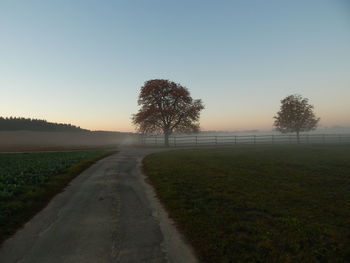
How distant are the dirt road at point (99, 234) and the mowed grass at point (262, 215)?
23.0 inches

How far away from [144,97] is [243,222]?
40378mm

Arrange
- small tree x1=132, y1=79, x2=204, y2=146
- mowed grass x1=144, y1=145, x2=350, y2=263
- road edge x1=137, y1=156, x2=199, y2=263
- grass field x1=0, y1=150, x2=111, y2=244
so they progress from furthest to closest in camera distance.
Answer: small tree x1=132, y1=79, x2=204, y2=146 < grass field x1=0, y1=150, x2=111, y2=244 < mowed grass x1=144, y1=145, x2=350, y2=263 < road edge x1=137, y1=156, x2=199, y2=263

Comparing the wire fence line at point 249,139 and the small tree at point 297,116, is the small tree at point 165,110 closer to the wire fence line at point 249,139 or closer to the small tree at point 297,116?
Answer: the wire fence line at point 249,139

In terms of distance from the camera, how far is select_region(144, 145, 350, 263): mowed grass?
4676mm

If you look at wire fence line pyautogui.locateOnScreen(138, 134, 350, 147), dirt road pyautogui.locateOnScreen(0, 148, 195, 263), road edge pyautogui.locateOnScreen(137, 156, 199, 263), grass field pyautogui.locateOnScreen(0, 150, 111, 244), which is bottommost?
road edge pyautogui.locateOnScreen(137, 156, 199, 263)

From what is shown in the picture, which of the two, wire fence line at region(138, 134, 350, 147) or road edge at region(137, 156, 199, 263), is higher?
wire fence line at region(138, 134, 350, 147)

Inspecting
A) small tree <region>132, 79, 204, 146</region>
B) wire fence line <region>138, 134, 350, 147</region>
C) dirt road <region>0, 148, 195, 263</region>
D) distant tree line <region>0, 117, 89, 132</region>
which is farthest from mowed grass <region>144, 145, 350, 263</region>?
distant tree line <region>0, 117, 89, 132</region>

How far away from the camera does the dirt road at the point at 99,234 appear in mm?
4578

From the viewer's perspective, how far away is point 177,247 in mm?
4926

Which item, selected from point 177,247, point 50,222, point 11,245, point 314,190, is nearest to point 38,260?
point 11,245

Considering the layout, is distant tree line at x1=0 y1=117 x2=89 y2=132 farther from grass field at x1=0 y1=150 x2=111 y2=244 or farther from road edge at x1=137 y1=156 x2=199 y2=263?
road edge at x1=137 y1=156 x2=199 y2=263

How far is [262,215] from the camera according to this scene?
677 centimetres

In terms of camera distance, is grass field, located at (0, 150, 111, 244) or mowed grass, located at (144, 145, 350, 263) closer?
mowed grass, located at (144, 145, 350, 263)

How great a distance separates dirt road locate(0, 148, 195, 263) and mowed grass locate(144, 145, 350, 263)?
59cm
